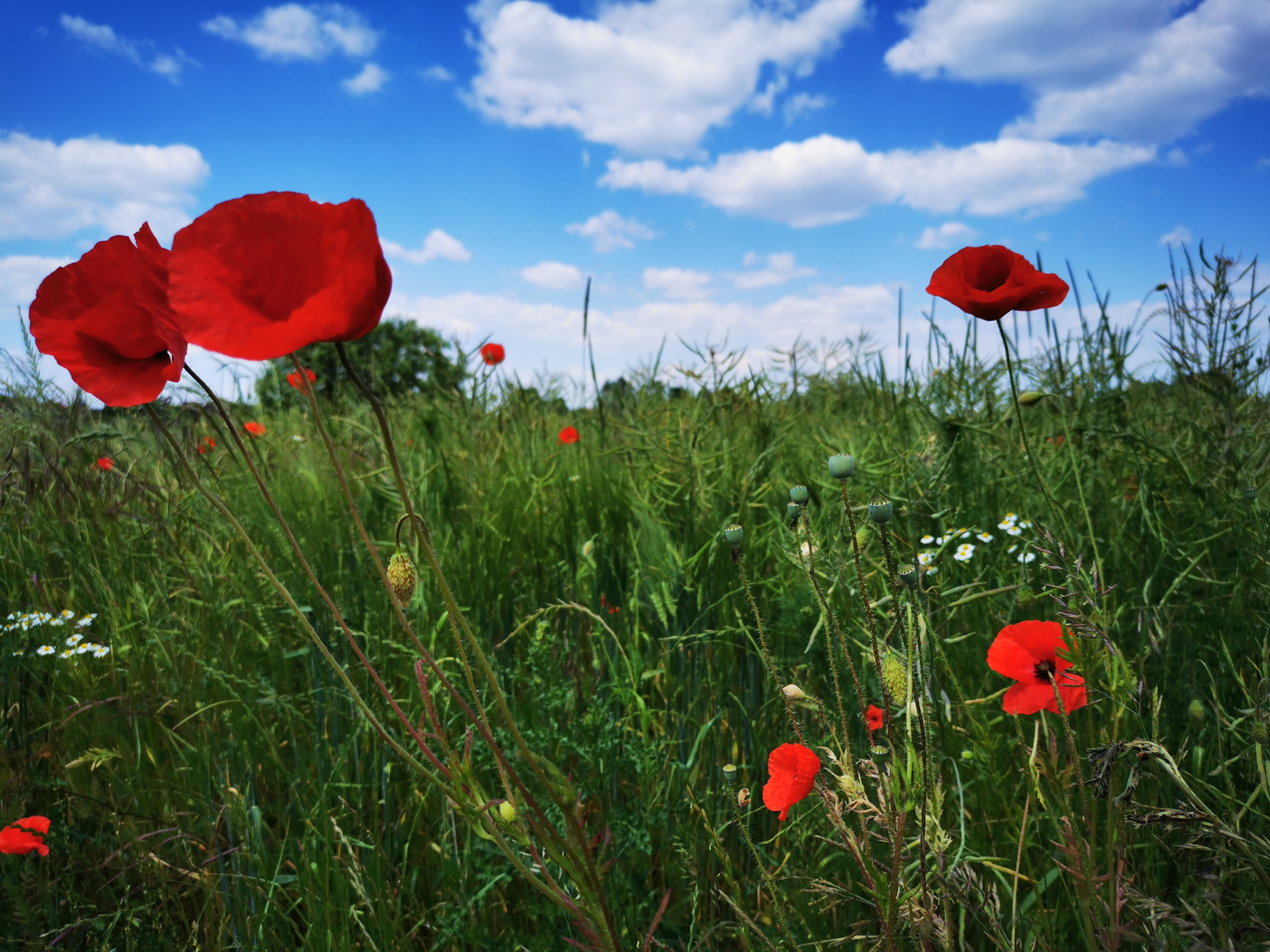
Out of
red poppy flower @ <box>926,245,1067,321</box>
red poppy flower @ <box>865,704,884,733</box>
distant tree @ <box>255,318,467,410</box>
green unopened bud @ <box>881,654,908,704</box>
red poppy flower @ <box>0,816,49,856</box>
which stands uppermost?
distant tree @ <box>255,318,467,410</box>

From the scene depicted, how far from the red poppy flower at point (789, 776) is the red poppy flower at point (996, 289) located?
0.74 m

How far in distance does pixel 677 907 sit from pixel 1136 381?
1704 mm

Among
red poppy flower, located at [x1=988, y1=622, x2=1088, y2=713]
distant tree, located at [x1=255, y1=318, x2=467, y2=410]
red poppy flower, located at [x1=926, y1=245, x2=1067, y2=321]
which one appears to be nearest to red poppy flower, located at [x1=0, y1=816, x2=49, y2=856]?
distant tree, located at [x1=255, y1=318, x2=467, y2=410]

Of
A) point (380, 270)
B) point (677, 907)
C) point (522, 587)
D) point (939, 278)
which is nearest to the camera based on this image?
point (380, 270)

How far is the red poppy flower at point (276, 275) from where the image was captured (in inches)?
23.4

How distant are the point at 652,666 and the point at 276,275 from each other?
136 cm

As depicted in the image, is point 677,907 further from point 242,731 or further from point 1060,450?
point 1060,450

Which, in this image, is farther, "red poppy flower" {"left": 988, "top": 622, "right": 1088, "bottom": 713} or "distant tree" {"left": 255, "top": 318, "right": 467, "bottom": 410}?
"distant tree" {"left": 255, "top": 318, "right": 467, "bottom": 410}

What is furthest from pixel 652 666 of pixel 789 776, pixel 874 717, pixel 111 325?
pixel 111 325

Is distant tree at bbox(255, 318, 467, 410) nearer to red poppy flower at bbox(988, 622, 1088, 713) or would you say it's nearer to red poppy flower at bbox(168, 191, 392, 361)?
red poppy flower at bbox(168, 191, 392, 361)

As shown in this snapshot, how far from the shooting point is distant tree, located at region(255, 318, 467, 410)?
2.52m

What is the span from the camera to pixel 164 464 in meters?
2.56

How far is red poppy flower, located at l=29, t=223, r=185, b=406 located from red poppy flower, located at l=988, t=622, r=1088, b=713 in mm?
1098

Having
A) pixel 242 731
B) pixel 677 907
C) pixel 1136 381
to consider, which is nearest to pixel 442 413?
pixel 242 731
